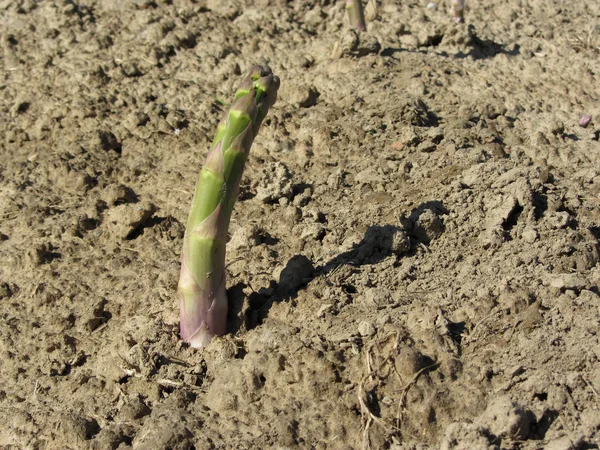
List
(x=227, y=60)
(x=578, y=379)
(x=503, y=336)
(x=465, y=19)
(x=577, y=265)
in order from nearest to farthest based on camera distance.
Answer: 1. (x=578, y=379)
2. (x=503, y=336)
3. (x=577, y=265)
4. (x=227, y=60)
5. (x=465, y=19)

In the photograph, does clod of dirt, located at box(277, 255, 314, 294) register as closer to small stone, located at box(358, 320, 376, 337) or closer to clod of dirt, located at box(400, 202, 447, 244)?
small stone, located at box(358, 320, 376, 337)

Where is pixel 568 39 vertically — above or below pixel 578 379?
below

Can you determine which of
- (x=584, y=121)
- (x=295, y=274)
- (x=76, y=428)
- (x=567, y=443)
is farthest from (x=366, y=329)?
(x=584, y=121)

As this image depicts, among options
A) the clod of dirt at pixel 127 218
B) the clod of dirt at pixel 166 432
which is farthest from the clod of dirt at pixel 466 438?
the clod of dirt at pixel 127 218

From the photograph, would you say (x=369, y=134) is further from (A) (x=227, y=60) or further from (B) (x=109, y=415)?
(B) (x=109, y=415)

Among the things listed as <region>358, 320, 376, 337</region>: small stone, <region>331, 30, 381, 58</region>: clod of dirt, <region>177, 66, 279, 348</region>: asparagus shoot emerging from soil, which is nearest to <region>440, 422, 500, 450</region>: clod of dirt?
<region>358, 320, 376, 337</region>: small stone

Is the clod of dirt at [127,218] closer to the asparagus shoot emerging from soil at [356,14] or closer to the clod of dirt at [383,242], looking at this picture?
the clod of dirt at [383,242]

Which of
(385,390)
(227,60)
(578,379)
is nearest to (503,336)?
(578,379)
